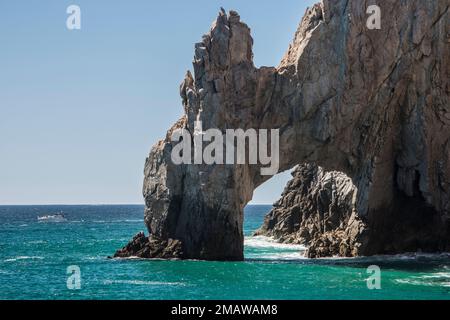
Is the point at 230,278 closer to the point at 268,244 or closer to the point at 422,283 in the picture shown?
the point at 422,283

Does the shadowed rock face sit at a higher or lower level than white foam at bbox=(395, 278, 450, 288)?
higher

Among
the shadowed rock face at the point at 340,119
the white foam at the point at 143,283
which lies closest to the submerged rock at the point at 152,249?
the shadowed rock face at the point at 340,119

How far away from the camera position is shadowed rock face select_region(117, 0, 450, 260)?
5653 centimetres

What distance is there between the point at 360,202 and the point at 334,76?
9.91m

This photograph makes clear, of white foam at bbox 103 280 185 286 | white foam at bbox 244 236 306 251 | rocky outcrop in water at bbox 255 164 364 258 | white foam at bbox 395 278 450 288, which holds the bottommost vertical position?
white foam at bbox 103 280 185 286

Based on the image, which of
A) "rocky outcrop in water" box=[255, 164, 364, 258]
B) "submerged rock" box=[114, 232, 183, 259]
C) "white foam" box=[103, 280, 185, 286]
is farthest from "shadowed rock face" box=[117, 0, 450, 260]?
"white foam" box=[103, 280, 185, 286]

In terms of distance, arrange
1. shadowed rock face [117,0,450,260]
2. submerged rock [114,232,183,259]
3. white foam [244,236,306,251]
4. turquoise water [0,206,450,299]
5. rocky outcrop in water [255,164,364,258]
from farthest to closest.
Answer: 1. white foam [244,236,306,251]
2. rocky outcrop in water [255,164,364,258]
3. submerged rock [114,232,183,259]
4. shadowed rock face [117,0,450,260]
5. turquoise water [0,206,450,299]

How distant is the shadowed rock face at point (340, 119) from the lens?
185 feet

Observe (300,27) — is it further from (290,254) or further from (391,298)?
(391,298)

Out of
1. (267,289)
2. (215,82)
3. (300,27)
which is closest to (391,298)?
(267,289)

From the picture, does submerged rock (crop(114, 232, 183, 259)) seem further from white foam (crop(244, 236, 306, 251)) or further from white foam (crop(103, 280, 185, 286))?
white foam (crop(244, 236, 306, 251))

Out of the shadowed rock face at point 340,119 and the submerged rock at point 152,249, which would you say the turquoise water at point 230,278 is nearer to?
the submerged rock at point 152,249

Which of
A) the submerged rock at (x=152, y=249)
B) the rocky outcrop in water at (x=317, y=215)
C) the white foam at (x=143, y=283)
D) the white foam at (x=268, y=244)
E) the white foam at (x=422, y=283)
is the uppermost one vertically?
the rocky outcrop in water at (x=317, y=215)

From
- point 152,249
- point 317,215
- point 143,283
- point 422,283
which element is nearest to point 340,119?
point 422,283
